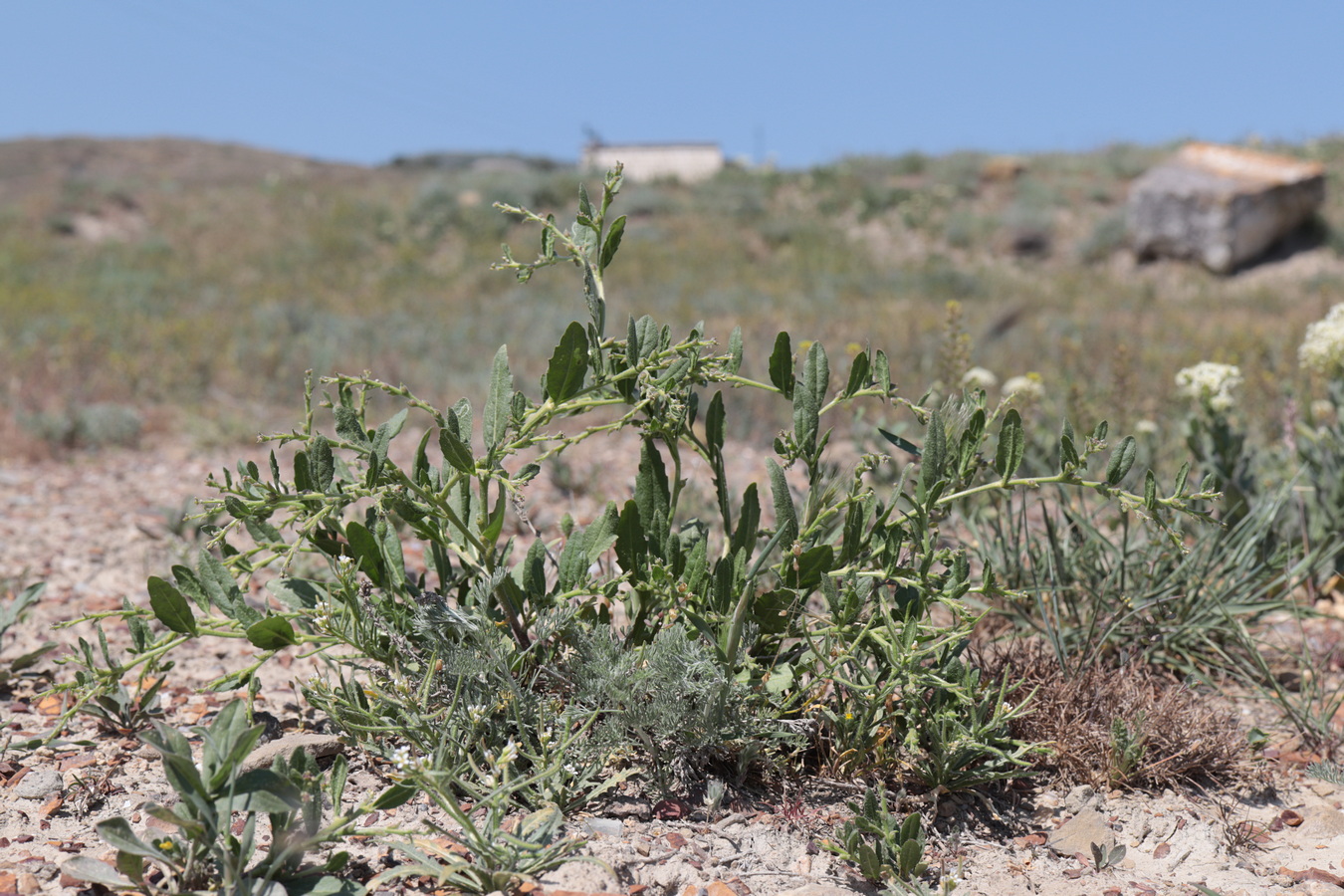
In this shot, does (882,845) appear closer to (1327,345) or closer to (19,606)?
(19,606)

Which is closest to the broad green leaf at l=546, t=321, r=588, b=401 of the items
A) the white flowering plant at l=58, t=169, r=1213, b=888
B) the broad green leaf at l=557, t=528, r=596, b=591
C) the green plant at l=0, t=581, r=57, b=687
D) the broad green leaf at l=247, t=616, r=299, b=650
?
the white flowering plant at l=58, t=169, r=1213, b=888

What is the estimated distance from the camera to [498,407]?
1.95 meters

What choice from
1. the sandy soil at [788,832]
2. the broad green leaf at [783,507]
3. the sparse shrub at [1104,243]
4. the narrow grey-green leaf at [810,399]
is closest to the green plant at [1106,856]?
the sandy soil at [788,832]

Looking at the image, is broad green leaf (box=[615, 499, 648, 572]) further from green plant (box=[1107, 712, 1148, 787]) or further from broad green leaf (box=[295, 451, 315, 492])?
green plant (box=[1107, 712, 1148, 787])

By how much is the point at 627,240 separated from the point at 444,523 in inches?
627

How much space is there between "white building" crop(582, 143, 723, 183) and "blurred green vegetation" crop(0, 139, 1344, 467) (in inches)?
283

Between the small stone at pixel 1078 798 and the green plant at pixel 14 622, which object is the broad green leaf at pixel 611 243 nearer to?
the small stone at pixel 1078 798

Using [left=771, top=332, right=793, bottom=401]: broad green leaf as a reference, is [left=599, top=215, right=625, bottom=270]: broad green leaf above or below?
above

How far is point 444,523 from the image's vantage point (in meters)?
2.08

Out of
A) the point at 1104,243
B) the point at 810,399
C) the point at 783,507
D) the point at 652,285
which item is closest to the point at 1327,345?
the point at 810,399

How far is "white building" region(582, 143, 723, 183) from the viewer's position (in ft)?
102

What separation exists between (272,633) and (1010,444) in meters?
1.54

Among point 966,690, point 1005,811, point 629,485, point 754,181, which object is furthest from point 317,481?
point 754,181

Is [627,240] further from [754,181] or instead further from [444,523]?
[444,523]
